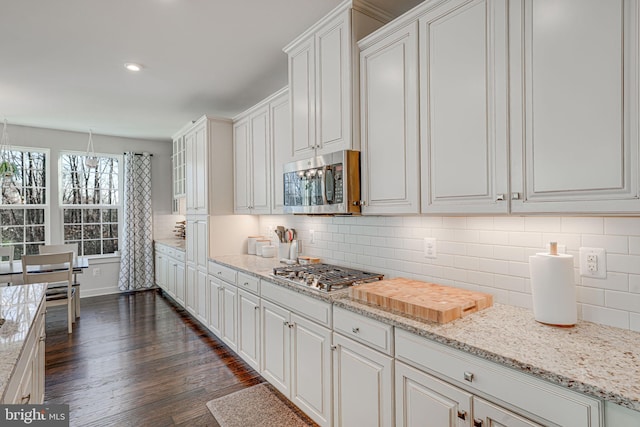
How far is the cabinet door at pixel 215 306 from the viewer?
3.44 metres

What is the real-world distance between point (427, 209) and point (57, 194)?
5.88 metres

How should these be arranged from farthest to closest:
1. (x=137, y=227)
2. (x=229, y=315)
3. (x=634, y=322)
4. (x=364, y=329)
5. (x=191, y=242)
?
(x=137, y=227) < (x=191, y=242) < (x=229, y=315) < (x=364, y=329) < (x=634, y=322)

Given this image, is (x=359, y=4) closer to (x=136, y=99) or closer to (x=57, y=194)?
(x=136, y=99)

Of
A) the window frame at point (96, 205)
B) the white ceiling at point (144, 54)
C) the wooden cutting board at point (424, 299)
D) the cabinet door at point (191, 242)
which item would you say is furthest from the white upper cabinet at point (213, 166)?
the window frame at point (96, 205)

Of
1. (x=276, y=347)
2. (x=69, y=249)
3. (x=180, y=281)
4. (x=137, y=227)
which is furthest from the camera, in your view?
(x=137, y=227)

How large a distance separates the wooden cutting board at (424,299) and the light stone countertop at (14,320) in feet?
4.80

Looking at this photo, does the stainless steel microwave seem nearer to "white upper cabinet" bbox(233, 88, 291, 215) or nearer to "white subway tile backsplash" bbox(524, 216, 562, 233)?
"white upper cabinet" bbox(233, 88, 291, 215)

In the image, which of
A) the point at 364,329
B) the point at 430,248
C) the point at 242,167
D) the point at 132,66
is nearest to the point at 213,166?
the point at 242,167

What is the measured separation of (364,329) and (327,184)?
943mm

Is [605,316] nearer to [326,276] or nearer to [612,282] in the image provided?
[612,282]

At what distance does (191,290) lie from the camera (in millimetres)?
4262

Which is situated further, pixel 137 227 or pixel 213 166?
pixel 137 227

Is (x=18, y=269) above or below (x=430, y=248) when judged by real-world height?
below

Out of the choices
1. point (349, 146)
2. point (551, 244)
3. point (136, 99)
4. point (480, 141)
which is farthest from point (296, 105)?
point (136, 99)
